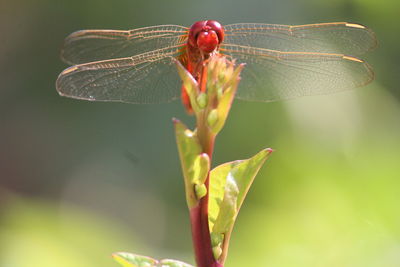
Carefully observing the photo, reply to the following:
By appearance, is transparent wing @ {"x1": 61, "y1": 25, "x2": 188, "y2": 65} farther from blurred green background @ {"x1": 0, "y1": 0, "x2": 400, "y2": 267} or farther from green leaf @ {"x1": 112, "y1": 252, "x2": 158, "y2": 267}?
green leaf @ {"x1": 112, "y1": 252, "x2": 158, "y2": 267}

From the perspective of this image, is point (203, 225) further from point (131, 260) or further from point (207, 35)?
point (207, 35)

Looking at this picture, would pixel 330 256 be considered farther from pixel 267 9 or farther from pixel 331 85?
pixel 267 9

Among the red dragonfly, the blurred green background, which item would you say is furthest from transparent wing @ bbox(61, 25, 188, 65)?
the blurred green background

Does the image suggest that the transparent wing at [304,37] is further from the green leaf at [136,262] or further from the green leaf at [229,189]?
the green leaf at [136,262]

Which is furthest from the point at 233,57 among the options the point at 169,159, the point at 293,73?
the point at 169,159

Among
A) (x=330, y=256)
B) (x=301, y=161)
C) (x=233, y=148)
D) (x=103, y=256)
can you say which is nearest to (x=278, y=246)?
(x=330, y=256)

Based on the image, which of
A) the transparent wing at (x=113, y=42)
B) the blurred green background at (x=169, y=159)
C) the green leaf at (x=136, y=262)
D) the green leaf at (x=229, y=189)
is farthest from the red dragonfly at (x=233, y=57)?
the green leaf at (x=136, y=262)
